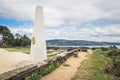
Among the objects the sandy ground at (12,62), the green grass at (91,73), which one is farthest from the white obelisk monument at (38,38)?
the green grass at (91,73)

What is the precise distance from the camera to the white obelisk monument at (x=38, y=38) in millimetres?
12516

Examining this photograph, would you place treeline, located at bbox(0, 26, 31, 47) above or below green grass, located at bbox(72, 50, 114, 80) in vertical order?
above

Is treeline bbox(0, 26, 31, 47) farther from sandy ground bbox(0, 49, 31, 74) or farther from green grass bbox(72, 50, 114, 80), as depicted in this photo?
green grass bbox(72, 50, 114, 80)

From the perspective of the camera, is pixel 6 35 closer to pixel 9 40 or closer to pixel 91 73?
pixel 9 40

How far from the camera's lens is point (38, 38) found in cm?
1255

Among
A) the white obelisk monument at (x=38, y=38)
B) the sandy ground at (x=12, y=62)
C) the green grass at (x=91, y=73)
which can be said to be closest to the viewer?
the green grass at (x=91, y=73)

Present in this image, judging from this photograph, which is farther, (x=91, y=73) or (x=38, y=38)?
(x=38, y=38)

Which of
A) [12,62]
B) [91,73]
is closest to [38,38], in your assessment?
[91,73]

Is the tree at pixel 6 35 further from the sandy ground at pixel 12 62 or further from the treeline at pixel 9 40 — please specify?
the sandy ground at pixel 12 62

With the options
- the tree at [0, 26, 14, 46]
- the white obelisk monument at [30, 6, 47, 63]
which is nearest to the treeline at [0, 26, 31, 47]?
the tree at [0, 26, 14, 46]

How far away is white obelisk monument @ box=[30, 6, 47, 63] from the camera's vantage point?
1252cm

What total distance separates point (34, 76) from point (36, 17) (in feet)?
19.2

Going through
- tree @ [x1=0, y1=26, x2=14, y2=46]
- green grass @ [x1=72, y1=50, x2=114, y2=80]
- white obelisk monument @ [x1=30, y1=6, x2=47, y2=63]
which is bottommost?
green grass @ [x1=72, y1=50, x2=114, y2=80]

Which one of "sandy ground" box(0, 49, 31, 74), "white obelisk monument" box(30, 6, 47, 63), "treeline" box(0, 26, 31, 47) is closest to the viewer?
"white obelisk monument" box(30, 6, 47, 63)
